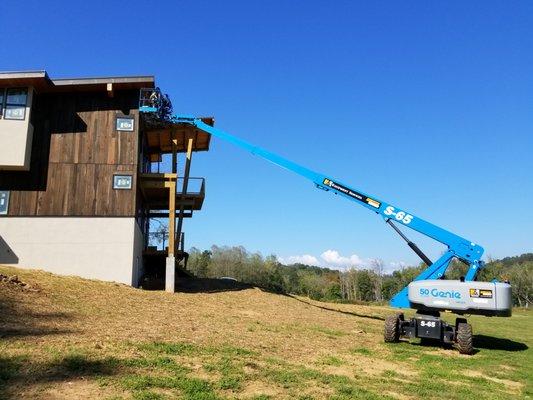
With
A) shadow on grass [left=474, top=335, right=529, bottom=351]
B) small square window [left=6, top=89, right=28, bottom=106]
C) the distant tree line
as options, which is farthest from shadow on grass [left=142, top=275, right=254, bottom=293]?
the distant tree line

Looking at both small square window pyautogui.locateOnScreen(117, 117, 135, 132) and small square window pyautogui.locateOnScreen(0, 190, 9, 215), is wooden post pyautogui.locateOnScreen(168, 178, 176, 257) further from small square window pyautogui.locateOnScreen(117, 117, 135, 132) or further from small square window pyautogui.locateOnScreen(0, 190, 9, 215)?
small square window pyautogui.locateOnScreen(0, 190, 9, 215)

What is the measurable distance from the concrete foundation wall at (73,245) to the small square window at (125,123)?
4.51 metres

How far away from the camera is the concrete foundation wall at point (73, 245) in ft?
72.7

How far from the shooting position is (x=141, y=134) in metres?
26.2

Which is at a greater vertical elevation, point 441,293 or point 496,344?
point 441,293

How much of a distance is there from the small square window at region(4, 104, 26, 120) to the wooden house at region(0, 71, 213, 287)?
0.13 feet

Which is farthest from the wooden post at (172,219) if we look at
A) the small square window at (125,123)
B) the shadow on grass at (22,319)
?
the shadow on grass at (22,319)

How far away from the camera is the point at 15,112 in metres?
22.3

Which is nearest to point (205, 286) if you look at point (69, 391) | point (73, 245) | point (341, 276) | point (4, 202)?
point (73, 245)

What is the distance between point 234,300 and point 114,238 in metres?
6.25

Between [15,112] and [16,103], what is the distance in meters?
0.45

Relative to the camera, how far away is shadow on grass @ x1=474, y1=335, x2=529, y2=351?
52.9 feet

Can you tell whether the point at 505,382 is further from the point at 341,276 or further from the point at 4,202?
the point at 341,276

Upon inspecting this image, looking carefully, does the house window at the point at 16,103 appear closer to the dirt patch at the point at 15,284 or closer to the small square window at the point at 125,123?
the small square window at the point at 125,123
